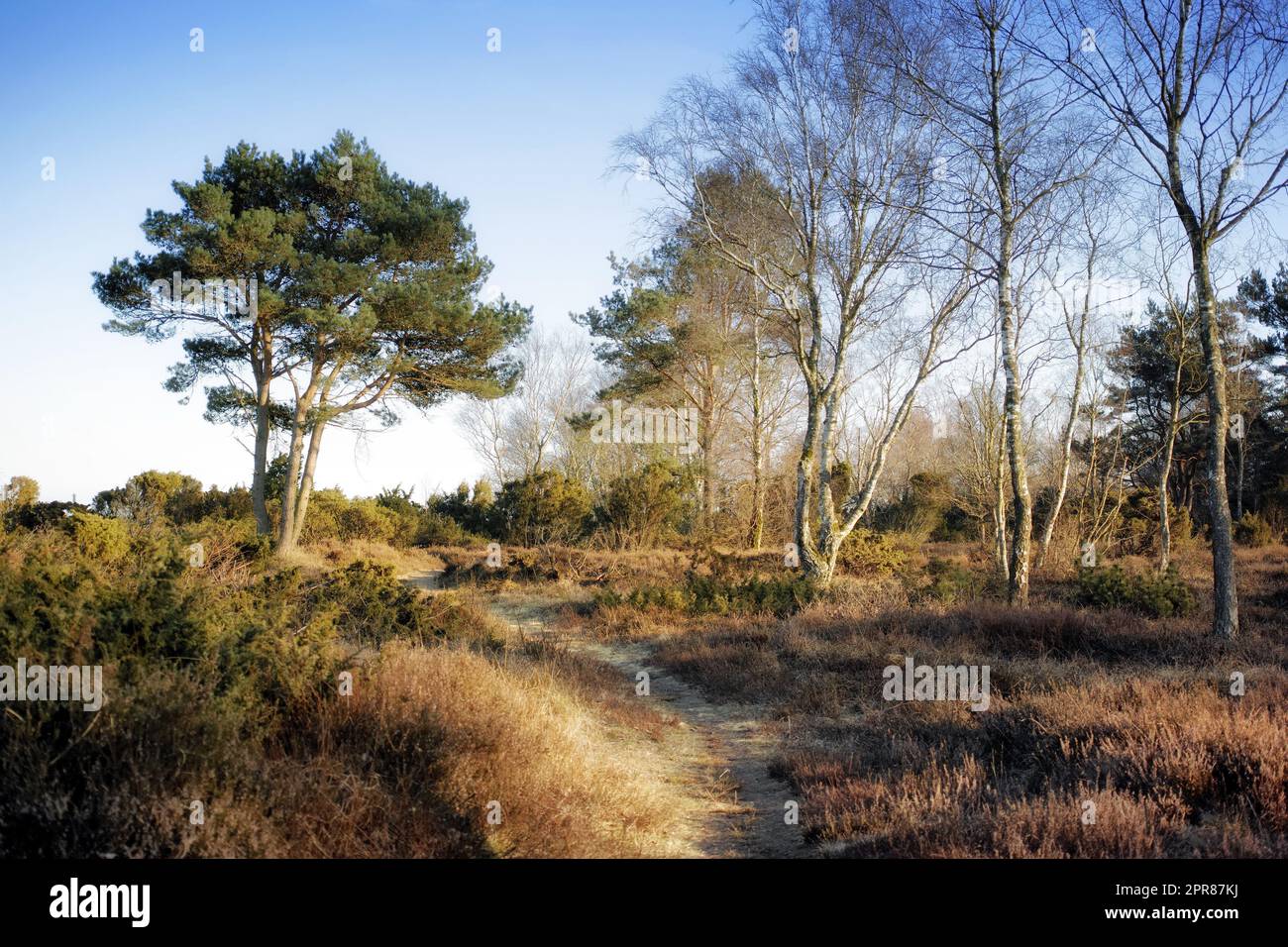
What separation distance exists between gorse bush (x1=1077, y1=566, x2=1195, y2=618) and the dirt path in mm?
7920

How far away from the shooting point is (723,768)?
20.5ft

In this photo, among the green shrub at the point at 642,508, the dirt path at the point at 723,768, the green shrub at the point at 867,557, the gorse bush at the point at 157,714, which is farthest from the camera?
the green shrub at the point at 642,508

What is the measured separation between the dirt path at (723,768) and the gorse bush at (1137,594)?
7920 mm

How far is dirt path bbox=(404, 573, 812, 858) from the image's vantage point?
463 centimetres

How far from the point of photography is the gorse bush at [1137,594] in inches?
473

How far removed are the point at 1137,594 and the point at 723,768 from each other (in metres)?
9.85

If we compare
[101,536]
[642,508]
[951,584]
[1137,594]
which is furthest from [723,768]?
[642,508]

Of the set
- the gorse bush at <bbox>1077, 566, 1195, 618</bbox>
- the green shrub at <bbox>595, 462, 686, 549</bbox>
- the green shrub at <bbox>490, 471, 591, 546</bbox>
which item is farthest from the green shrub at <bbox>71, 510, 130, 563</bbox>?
the gorse bush at <bbox>1077, 566, 1195, 618</bbox>

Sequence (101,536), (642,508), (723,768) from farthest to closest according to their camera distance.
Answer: (642,508) → (101,536) → (723,768)

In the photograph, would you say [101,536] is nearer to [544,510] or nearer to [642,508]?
[544,510]

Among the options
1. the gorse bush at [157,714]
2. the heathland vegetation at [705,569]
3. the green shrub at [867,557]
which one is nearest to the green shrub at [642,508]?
the heathland vegetation at [705,569]

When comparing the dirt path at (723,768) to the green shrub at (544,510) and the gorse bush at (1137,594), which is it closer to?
the gorse bush at (1137,594)

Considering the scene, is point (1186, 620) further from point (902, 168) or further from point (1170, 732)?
point (902, 168)
